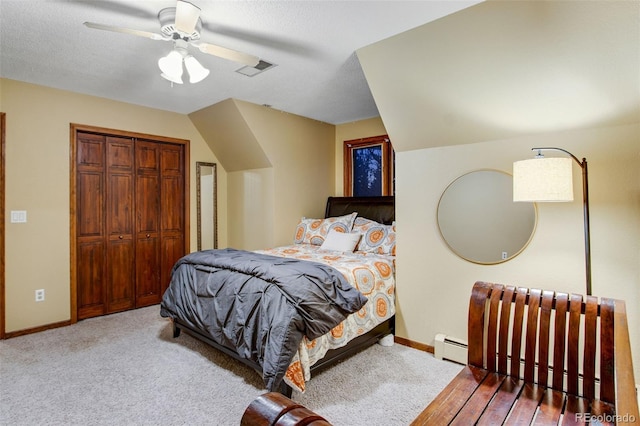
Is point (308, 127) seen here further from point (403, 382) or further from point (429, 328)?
point (403, 382)

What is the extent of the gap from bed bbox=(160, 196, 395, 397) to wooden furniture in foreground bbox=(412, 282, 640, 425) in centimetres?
94

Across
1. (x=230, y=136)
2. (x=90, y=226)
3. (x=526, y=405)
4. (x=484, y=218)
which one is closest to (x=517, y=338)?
(x=526, y=405)

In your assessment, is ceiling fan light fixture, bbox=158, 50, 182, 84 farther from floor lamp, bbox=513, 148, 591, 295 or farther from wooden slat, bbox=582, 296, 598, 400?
wooden slat, bbox=582, 296, 598, 400

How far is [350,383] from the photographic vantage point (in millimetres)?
2404

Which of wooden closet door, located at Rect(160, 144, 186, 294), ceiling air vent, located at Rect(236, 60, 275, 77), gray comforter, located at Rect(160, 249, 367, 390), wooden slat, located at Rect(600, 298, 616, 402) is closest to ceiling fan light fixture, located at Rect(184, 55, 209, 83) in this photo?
ceiling air vent, located at Rect(236, 60, 275, 77)

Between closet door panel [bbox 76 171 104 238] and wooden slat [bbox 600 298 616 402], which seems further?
closet door panel [bbox 76 171 104 238]

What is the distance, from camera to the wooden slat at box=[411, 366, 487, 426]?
1.27 meters

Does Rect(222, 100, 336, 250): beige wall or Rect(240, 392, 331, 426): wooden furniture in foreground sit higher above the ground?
Rect(222, 100, 336, 250): beige wall

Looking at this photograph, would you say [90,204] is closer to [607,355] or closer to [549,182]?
[549,182]

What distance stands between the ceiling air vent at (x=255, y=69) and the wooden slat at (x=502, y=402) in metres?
2.76

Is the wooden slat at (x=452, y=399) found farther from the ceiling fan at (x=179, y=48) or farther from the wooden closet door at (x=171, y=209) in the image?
the wooden closet door at (x=171, y=209)

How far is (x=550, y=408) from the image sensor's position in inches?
52.1

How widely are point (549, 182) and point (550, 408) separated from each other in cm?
118

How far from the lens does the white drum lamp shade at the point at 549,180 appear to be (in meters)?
1.91
